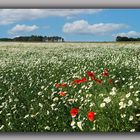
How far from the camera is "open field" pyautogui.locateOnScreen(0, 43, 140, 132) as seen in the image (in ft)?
31.3

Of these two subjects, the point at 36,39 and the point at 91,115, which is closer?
the point at 91,115

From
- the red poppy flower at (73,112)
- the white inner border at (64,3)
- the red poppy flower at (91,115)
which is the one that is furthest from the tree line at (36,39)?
the red poppy flower at (91,115)

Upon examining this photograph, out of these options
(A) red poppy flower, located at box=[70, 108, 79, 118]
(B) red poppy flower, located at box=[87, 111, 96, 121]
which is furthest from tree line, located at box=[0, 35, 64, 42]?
(B) red poppy flower, located at box=[87, 111, 96, 121]

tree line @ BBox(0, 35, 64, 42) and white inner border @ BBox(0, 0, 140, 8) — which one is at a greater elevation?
white inner border @ BBox(0, 0, 140, 8)

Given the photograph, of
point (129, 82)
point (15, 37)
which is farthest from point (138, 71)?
point (15, 37)

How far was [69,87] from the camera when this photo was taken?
9.99 m

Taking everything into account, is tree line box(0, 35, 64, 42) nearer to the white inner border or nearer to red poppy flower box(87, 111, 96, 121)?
the white inner border

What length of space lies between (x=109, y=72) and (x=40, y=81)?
91 centimetres

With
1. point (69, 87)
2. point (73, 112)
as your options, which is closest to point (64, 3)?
point (69, 87)

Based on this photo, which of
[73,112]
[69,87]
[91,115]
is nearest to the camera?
[91,115]

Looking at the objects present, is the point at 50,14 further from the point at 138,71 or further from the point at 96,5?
the point at 138,71

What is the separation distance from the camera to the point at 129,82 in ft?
32.6

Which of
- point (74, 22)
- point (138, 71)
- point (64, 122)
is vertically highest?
point (74, 22)

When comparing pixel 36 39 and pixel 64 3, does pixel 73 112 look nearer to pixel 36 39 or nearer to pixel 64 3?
pixel 36 39
